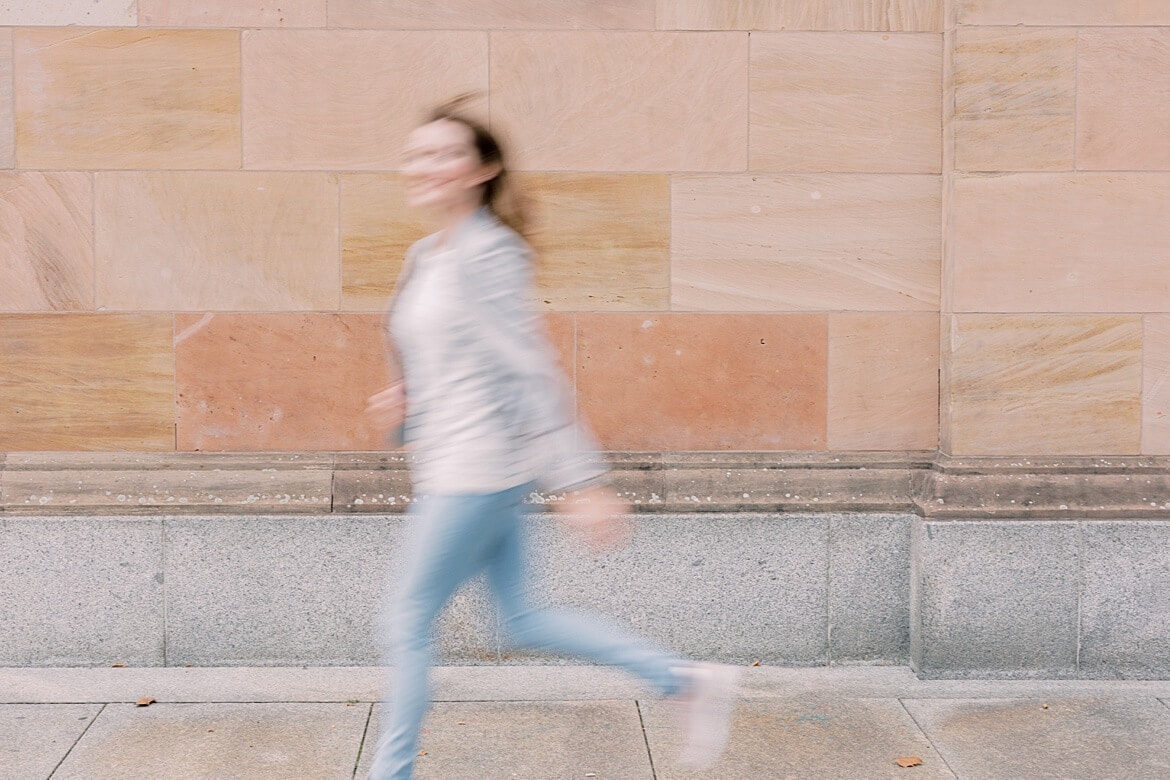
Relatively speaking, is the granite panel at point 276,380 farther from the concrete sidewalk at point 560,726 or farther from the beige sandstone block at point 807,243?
the beige sandstone block at point 807,243

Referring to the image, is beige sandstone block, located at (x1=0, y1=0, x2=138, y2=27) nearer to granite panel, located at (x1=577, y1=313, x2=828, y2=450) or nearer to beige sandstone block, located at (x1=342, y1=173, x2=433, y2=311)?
beige sandstone block, located at (x1=342, y1=173, x2=433, y2=311)

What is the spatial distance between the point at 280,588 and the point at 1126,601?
3654 mm

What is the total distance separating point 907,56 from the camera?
17.9 ft

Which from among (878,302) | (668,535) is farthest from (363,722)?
Answer: (878,302)

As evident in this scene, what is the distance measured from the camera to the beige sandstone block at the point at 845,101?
5.45 meters

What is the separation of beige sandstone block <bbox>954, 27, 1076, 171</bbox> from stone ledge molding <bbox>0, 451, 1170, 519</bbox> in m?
1.31

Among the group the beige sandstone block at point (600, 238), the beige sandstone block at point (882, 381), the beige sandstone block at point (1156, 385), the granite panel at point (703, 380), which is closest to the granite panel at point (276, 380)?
the beige sandstone block at point (600, 238)

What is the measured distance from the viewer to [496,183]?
3.43 m

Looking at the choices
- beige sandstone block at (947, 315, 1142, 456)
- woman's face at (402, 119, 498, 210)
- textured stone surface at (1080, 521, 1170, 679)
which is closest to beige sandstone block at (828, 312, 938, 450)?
beige sandstone block at (947, 315, 1142, 456)

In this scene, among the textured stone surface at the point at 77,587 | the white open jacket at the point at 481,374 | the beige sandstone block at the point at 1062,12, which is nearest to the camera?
the white open jacket at the point at 481,374

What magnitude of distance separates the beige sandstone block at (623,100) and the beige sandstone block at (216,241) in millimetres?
934

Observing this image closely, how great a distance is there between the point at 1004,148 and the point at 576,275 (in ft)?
6.30

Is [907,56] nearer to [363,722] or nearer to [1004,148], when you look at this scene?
[1004,148]

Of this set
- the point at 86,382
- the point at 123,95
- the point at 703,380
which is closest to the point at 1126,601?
the point at 703,380
